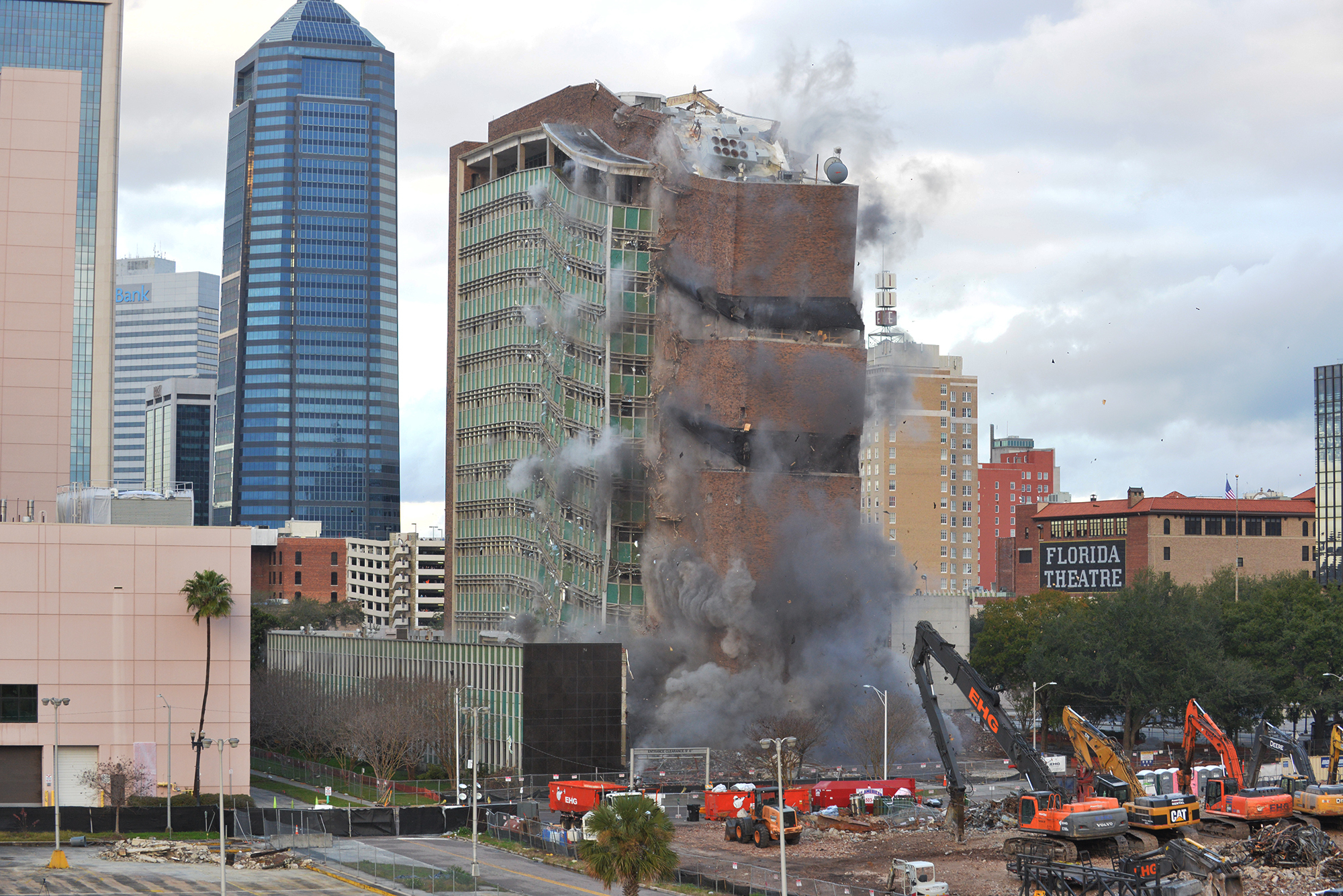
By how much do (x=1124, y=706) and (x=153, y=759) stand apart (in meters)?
80.9

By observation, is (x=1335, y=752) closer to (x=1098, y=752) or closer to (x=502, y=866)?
(x=1098, y=752)

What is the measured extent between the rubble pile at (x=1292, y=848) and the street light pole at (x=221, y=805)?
4784 cm

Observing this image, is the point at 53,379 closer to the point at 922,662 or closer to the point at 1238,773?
the point at 922,662

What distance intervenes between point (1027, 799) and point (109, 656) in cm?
5686

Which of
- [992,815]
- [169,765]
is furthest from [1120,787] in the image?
[169,765]

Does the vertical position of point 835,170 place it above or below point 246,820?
above

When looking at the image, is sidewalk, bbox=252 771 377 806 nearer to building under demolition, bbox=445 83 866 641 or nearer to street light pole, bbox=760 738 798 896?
building under demolition, bbox=445 83 866 641

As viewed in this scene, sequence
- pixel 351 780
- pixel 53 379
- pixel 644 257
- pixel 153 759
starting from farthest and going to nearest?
pixel 644 257 → pixel 53 379 → pixel 351 780 → pixel 153 759

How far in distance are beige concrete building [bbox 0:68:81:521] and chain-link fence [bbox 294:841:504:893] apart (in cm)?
5284

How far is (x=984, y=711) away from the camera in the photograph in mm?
85125

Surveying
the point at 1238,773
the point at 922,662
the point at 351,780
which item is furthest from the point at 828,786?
the point at 351,780

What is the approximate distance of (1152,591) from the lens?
13938cm

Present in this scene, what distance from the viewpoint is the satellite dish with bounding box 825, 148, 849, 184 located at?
13800 centimetres

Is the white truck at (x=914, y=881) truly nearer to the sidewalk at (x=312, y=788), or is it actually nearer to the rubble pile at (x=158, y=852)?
the rubble pile at (x=158, y=852)
